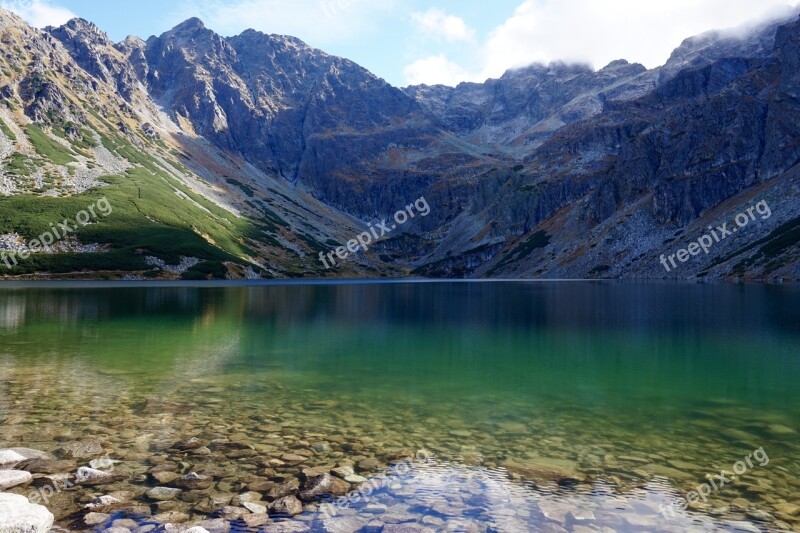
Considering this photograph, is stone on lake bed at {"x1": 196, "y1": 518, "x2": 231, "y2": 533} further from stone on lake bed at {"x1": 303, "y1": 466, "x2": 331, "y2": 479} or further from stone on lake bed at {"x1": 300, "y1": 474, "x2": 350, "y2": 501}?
stone on lake bed at {"x1": 303, "y1": 466, "x2": 331, "y2": 479}

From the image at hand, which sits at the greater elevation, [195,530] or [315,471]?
[195,530]

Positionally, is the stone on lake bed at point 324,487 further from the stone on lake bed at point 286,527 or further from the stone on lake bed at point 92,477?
the stone on lake bed at point 92,477

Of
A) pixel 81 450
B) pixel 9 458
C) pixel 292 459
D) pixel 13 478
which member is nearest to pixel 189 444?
pixel 81 450

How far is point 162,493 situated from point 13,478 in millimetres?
4122

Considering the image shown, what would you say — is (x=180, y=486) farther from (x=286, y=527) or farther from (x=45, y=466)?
(x=45, y=466)

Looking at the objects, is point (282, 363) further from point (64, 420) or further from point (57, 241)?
point (57, 241)

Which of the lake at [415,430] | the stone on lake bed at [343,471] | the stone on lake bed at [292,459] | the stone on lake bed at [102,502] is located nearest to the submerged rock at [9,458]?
the lake at [415,430]

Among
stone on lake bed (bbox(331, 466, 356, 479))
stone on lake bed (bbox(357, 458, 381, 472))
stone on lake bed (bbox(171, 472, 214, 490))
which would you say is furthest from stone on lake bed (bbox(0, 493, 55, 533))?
stone on lake bed (bbox(357, 458, 381, 472))

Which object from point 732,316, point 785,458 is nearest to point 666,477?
point 785,458

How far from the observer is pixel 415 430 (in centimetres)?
1877

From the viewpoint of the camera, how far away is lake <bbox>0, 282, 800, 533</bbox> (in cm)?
1219

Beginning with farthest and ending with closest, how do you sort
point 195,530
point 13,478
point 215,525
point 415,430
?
1. point 415,430
2. point 13,478
3. point 215,525
4. point 195,530

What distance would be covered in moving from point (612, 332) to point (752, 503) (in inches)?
1359

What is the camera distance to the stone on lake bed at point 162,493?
41.2 feet
